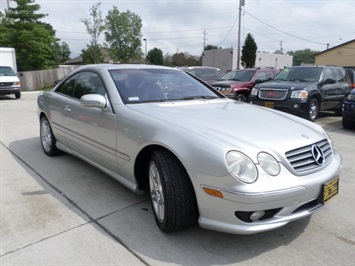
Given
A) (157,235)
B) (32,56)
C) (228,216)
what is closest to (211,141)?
(228,216)

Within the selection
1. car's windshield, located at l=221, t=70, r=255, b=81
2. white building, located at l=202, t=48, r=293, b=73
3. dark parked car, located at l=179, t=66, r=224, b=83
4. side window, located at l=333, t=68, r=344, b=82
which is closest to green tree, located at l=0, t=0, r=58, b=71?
dark parked car, located at l=179, t=66, r=224, b=83

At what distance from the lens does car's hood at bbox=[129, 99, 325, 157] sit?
235 centimetres

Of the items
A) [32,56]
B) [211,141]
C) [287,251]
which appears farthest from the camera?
[32,56]

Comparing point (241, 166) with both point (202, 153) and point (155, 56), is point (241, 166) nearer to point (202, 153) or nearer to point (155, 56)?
point (202, 153)

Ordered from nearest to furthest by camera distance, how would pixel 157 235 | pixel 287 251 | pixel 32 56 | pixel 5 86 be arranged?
pixel 287 251 < pixel 157 235 < pixel 5 86 < pixel 32 56

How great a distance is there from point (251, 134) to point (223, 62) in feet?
154

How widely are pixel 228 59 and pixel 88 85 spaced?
44893mm

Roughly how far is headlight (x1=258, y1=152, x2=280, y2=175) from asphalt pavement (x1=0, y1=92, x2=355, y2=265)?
2.30 feet

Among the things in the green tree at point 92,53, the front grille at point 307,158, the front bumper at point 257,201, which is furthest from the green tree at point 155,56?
the front bumper at point 257,201

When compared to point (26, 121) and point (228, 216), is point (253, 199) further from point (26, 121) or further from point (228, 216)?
point (26, 121)

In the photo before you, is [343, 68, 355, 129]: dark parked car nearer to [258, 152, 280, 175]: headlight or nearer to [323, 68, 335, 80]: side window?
[323, 68, 335, 80]: side window

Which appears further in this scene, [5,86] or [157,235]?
[5,86]

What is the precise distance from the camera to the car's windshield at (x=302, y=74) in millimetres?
8625

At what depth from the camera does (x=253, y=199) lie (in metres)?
2.11
